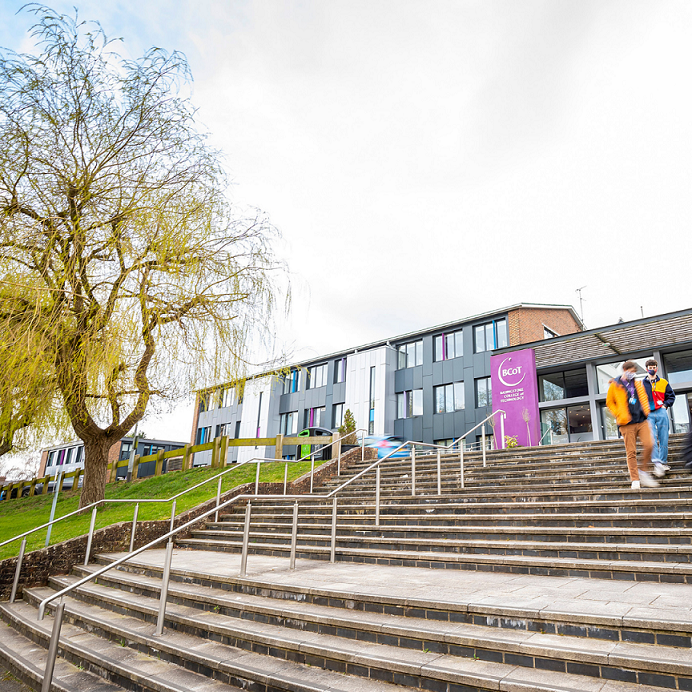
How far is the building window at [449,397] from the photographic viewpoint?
81.0ft

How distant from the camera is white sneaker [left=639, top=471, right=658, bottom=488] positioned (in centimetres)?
711

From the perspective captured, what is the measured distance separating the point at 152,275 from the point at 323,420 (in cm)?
2336

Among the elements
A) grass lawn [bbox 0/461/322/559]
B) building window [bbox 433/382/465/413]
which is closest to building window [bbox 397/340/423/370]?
building window [bbox 433/382/465/413]

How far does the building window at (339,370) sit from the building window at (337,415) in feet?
5.14

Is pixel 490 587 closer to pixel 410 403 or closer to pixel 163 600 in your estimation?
pixel 163 600

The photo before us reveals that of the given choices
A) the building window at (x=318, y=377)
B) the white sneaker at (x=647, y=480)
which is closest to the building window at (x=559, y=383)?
the white sneaker at (x=647, y=480)

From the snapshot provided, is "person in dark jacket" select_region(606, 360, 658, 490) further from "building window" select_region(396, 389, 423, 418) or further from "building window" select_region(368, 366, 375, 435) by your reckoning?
"building window" select_region(368, 366, 375, 435)

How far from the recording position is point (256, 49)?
711 centimetres

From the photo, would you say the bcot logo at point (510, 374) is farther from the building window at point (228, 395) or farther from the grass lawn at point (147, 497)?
the building window at point (228, 395)

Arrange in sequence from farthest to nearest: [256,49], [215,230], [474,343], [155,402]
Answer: [474,343] < [155,402] < [215,230] < [256,49]

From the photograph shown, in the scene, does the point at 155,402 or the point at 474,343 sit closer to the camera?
the point at 155,402

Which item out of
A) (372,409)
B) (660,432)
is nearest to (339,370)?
(372,409)

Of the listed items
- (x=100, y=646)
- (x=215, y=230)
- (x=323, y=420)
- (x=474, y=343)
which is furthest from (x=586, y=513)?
(x=323, y=420)

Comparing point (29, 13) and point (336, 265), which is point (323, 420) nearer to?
point (336, 265)
